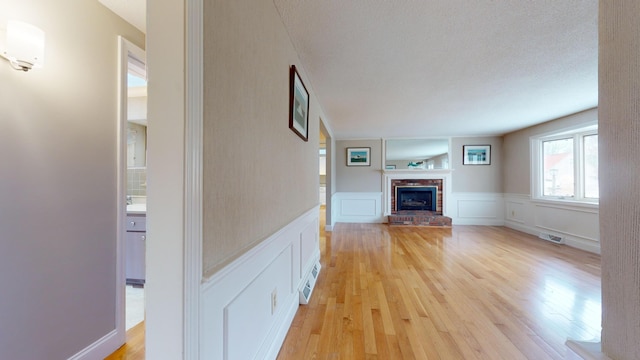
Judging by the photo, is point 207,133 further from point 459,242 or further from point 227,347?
point 459,242

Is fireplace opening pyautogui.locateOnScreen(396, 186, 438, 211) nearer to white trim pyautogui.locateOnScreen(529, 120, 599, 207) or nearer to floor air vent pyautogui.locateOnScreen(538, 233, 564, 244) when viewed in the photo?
white trim pyautogui.locateOnScreen(529, 120, 599, 207)

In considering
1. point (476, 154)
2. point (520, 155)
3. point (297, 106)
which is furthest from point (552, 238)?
point (297, 106)

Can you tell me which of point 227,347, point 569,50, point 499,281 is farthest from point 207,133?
point 499,281

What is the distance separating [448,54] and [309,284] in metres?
2.39

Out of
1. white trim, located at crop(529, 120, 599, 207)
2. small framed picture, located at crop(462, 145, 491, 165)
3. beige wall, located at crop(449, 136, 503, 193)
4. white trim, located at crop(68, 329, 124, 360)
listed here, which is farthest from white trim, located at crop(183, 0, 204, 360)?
small framed picture, located at crop(462, 145, 491, 165)

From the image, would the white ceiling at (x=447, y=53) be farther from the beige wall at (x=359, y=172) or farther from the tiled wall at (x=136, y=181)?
the beige wall at (x=359, y=172)

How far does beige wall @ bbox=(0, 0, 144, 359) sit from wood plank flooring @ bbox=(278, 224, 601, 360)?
1.17 metres

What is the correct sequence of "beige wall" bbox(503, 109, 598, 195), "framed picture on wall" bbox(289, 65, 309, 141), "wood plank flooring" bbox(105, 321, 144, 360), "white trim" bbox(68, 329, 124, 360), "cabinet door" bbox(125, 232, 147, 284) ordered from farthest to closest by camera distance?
"beige wall" bbox(503, 109, 598, 195), "cabinet door" bbox(125, 232, 147, 284), "framed picture on wall" bbox(289, 65, 309, 141), "wood plank flooring" bbox(105, 321, 144, 360), "white trim" bbox(68, 329, 124, 360)

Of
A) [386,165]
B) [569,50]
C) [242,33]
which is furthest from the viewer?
[386,165]

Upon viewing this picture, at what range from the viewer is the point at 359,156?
19.9ft

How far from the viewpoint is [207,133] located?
792 mm

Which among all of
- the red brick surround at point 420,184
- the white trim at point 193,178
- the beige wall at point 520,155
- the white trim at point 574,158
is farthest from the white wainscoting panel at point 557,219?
the white trim at point 193,178

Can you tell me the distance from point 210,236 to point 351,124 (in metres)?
4.03

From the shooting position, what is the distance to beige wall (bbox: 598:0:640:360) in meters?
0.41
